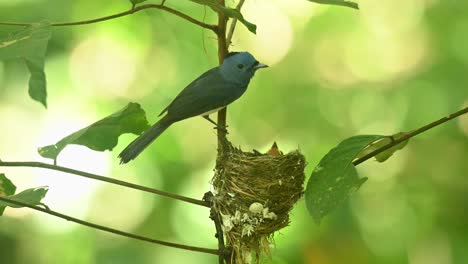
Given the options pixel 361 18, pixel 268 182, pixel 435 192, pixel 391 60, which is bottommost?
pixel 268 182

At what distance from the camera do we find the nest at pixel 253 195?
100cm

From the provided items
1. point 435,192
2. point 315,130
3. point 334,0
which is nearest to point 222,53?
point 334,0

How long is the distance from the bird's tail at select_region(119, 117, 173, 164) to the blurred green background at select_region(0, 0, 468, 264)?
753 millimetres

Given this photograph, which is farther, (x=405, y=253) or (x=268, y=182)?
(x=405, y=253)

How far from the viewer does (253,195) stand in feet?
3.47

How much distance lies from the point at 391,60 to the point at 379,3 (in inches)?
6.2

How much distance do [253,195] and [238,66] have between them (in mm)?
180

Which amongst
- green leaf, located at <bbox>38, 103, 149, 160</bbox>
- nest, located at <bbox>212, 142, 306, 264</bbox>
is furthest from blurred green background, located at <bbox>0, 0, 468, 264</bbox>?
green leaf, located at <bbox>38, 103, 149, 160</bbox>

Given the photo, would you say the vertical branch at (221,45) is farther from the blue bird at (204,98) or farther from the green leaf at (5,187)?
the green leaf at (5,187)

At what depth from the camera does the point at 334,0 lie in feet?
2.72

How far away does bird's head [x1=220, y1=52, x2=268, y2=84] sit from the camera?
39.8 inches

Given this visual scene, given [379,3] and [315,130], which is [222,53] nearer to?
[315,130]

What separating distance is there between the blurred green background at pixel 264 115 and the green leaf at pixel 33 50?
1.05 m

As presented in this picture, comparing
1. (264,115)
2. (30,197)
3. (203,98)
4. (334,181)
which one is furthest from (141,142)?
(264,115)
